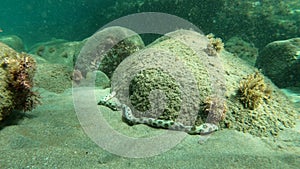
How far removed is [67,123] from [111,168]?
1681 millimetres

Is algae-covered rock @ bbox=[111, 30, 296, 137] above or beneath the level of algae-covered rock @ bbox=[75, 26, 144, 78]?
beneath

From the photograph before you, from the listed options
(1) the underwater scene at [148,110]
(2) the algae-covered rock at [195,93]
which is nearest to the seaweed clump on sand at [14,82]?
(1) the underwater scene at [148,110]

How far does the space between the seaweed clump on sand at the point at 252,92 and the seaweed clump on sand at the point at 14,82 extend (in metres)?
4.81

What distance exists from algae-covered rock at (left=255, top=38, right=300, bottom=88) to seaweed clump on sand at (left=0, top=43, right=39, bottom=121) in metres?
9.81

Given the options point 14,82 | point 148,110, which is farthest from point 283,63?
point 14,82

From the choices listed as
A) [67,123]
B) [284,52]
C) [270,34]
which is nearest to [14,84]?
[67,123]

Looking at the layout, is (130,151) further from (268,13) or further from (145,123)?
(268,13)

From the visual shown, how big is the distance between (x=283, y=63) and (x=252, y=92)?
226 inches

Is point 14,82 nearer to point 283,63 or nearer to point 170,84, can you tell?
point 170,84

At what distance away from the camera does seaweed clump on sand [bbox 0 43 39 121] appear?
13.6 ft

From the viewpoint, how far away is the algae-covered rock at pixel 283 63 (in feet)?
32.3

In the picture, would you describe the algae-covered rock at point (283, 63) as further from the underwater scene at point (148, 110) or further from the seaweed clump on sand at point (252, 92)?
the seaweed clump on sand at point (252, 92)

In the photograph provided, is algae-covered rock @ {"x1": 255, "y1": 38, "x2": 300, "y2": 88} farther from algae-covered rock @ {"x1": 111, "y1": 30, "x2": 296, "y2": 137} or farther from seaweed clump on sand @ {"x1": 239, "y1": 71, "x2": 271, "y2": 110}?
seaweed clump on sand @ {"x1": 239, "y1": 71, "x2": 271, "y2": 110}

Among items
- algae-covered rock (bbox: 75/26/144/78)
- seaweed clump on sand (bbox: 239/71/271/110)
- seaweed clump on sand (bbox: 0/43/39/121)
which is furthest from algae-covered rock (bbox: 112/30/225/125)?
algae-covered rock (bbox: 75/26/144/78)
